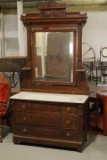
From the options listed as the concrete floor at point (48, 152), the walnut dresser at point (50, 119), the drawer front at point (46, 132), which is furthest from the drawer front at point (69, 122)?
the concrete floor at point (48, 152)

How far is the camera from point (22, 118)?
3.36 metres

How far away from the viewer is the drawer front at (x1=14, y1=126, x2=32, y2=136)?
3360mm

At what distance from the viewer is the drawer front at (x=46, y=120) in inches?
126

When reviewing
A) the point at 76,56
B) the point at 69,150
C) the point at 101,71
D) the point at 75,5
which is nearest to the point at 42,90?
the point at 76,56

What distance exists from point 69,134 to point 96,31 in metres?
5.86

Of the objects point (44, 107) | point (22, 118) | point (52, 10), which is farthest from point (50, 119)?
point (52, 10)

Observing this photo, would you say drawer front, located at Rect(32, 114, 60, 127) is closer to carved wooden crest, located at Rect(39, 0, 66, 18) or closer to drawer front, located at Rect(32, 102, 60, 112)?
drawer front, located at Rect(32, 102, 60, 112)

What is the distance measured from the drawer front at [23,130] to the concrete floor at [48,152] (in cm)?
18

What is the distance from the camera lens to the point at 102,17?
27.0 feet

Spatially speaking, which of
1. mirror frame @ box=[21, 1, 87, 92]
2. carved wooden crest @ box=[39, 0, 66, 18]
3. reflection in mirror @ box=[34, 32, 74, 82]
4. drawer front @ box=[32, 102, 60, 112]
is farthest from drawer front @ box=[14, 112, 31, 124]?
carved wooden crest @ box=[39, 0, 66, 18]

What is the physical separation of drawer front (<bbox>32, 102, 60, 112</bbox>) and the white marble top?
0.08 meters

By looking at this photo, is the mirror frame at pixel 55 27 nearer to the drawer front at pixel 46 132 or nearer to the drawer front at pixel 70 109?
the drawer front at pixel 70 109

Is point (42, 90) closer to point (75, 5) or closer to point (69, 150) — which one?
point (69, 150)

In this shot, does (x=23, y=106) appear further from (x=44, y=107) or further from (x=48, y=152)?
(x=48, y=152)
